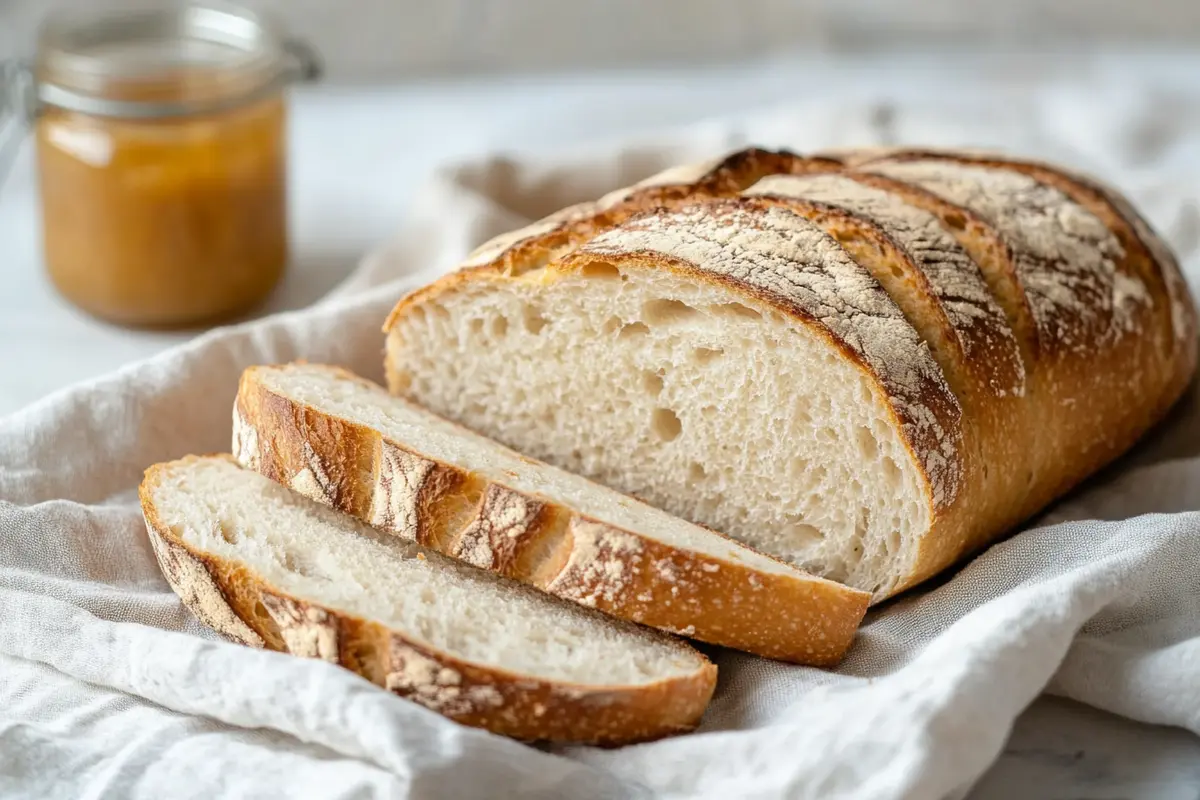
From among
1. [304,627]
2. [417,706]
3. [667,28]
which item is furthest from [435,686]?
[667,28]

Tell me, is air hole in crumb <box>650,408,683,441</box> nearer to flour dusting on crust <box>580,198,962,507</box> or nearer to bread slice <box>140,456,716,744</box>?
flour dusting on crust <box>580,198,962,507</box>

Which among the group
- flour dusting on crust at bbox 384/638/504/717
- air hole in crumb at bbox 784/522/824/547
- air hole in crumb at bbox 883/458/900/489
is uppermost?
air hole in crumb at bbox 883/458/900/489

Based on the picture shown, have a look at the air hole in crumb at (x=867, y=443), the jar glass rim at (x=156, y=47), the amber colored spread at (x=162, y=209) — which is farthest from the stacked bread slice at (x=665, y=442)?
the jar glass rim at (x=156, y=47)

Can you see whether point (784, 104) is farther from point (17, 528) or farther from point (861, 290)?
point (17, 528)

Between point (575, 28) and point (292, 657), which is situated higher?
point (575, 28)

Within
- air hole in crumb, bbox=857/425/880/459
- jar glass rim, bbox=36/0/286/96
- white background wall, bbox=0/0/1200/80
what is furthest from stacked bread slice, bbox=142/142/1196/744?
white background wall, bbox=0/0/1200/80

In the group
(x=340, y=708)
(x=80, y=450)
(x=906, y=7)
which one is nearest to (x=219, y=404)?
(x=80, y=450)

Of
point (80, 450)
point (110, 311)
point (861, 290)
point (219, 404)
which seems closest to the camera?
point (861, 290)
